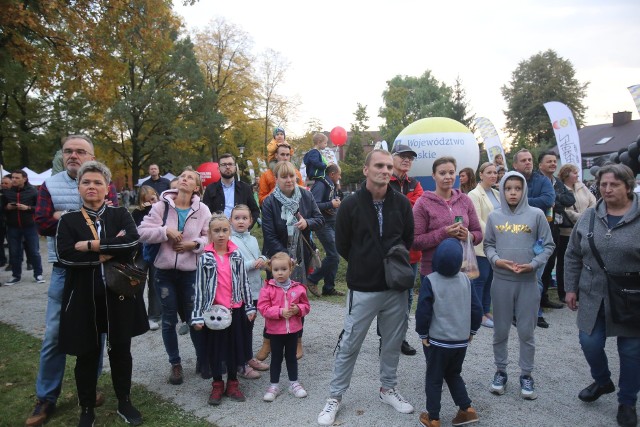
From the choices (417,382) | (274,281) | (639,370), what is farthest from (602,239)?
(274,281)

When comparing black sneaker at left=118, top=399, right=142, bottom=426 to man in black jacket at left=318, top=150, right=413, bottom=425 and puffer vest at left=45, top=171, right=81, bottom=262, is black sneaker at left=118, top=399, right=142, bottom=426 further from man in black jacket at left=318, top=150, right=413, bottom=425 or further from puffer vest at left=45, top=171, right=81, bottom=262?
man in black jacket at left=318, top=150, right=413, bottom=425

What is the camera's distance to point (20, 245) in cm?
917

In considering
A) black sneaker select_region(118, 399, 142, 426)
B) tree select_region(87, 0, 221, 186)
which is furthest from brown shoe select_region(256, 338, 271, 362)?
tree select_region(87, 0, 221, 186)

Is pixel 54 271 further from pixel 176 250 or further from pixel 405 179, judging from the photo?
pixel 405 179

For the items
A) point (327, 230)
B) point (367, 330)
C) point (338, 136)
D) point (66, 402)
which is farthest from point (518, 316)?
point (338, 136)

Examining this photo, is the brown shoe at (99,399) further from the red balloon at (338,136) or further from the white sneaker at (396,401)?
the red balloon at (338,136)

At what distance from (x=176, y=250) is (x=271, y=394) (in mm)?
1658

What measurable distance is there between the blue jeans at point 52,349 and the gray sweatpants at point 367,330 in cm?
202

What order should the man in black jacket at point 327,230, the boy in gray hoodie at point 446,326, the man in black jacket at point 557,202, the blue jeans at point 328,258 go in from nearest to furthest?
the boy in gray hoodie at point 446,326, the man in black jacket at point 557,202, the man in black jacket at point 327,230, the blue jeans at point 328,258

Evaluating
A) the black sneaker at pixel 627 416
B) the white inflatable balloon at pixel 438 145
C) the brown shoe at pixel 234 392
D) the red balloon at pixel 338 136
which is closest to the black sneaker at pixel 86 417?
the brown shoe at pixel 234 392

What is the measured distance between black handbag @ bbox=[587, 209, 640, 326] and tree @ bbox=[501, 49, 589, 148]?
44661 millimetres

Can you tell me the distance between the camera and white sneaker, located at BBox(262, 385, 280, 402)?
395cm

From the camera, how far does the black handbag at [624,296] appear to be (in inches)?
135

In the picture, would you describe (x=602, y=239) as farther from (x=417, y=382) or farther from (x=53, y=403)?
(x=53, y=403)
